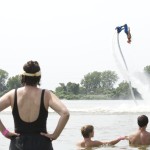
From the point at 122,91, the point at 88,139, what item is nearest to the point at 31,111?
the point at 88,139

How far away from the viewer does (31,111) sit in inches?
219

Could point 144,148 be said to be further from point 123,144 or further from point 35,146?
point 35,146

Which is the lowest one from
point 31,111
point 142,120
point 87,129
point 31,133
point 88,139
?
point 88,139

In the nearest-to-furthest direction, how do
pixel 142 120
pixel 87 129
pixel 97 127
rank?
1. pixel 87 129
2. pixel 142 120
3. pixel 97 127

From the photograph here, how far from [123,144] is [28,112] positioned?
10.8 meters

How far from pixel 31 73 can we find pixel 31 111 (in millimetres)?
408

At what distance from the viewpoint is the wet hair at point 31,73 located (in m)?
5.64

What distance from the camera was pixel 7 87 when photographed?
530 feet

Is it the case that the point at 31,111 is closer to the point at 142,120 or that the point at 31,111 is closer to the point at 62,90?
the point at 142,120

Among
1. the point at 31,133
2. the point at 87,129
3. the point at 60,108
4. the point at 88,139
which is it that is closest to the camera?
the point at 60,108

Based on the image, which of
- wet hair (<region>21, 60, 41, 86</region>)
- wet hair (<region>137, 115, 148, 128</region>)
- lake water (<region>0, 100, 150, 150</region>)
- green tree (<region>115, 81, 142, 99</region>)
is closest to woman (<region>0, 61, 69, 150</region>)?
wet hair (<region>21, 60, 41, 86</region>)

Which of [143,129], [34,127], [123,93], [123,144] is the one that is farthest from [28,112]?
[123,93]

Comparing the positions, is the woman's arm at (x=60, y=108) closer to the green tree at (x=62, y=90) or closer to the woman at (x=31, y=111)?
the woman at (x=31, y=111)

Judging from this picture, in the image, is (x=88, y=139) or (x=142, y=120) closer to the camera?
(x=142, y=120)
